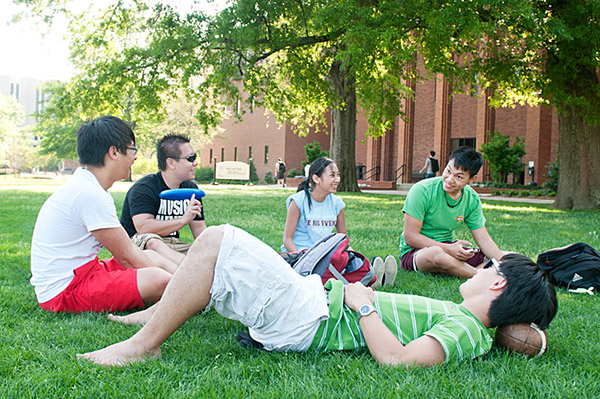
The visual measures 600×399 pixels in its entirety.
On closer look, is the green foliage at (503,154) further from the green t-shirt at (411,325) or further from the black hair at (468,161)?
the green t-shirt at (411,325)

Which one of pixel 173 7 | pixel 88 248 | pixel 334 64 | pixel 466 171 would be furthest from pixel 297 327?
pixel 334 64

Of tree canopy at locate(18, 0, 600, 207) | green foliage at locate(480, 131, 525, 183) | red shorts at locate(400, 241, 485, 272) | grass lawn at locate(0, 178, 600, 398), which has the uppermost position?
tree canopy at locate(18, 0, 600, 207)

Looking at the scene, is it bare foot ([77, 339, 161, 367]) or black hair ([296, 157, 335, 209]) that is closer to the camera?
bare foot ([77, 339, 161, 367])

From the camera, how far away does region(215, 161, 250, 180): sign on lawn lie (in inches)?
1569

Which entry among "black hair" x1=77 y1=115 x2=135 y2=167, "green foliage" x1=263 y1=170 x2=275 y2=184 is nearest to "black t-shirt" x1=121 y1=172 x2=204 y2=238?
"black hair" x1=77 y1=115 x2=135 y2=167

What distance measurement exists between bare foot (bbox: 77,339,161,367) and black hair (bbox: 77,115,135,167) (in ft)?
4.13

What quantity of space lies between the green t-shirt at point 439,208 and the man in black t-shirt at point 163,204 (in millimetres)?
2186

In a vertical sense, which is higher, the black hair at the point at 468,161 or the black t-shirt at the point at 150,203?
the black hair at the point at 468,161

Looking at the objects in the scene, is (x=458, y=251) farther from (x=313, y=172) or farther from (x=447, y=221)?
(x=313, y=172)

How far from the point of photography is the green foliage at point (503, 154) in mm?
24953

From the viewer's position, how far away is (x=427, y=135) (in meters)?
35.2

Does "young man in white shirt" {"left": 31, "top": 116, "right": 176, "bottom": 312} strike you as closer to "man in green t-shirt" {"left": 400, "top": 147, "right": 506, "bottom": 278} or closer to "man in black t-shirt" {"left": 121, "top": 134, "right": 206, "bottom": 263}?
"man in black t-shirt" {"left": 121, "top": 134, "right": 206, "bottom": 263}

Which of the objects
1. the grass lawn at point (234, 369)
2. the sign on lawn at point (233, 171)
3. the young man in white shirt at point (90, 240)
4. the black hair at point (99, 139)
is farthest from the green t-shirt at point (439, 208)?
the sign on lawn at point (233, 171)

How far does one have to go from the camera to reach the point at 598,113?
14930 millimetres
